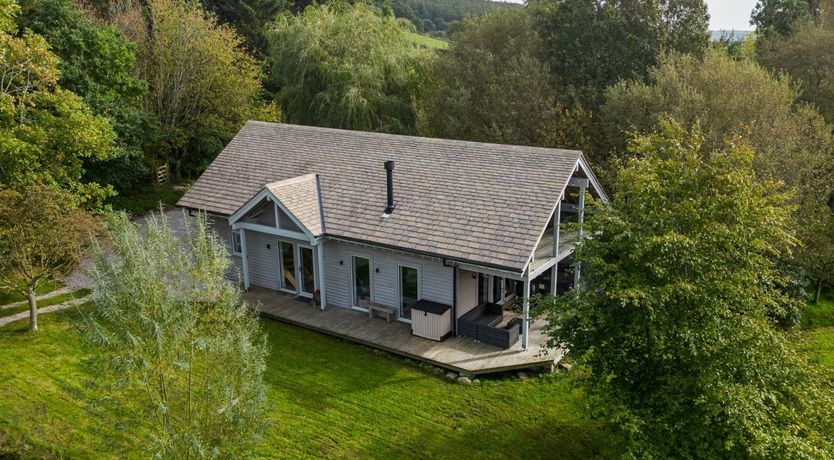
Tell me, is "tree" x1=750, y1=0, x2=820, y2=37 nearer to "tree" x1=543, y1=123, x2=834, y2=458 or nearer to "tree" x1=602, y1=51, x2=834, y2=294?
"tree" x1=602, y1=51, x2=834, y2=294

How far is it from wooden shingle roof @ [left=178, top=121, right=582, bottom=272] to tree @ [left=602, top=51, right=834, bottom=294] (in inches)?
184

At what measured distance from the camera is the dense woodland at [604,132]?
11133mm

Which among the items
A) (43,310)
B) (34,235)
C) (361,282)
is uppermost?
(34,235)

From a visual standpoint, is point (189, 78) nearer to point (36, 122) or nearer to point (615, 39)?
point (36, 122)

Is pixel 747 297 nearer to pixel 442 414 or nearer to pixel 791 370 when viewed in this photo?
pixel 791 370

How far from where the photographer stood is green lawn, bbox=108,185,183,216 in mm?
32312

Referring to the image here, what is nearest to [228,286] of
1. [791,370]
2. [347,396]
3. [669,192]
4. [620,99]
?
[347,396]

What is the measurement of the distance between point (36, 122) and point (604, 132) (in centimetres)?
2241

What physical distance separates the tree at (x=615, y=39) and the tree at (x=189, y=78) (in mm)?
16191

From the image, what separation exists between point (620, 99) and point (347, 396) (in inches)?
699

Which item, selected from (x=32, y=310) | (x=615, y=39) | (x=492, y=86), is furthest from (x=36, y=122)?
(x=615, y=39)

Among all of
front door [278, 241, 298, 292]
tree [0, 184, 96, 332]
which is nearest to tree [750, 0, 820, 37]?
front door [278, 241, 298, 292]

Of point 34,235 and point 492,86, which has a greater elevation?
point 492,86

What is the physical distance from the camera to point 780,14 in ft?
140
